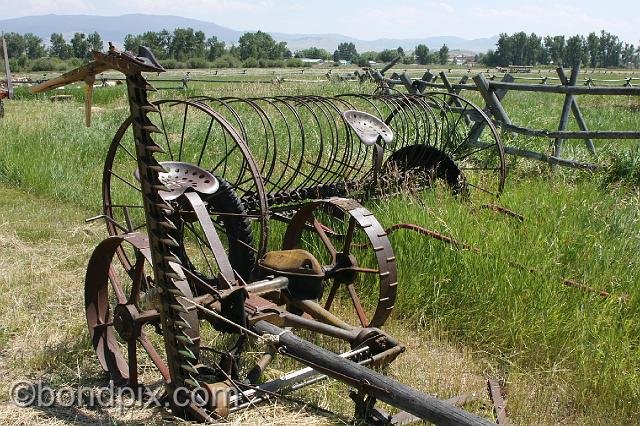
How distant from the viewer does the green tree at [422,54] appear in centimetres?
9288

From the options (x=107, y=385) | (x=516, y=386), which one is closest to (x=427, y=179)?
(x=516, y=386)

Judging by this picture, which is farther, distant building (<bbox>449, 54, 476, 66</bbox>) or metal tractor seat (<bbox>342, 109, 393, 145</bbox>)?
distant building (<bbox>449, 54, 476, 66</bbox>)

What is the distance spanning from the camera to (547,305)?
3926 millimetres

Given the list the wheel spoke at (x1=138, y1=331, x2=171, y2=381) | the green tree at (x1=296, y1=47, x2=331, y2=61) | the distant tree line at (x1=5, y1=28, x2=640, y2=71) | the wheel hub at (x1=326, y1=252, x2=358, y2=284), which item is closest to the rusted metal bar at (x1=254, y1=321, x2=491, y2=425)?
the wheel spoke at (x1=138, y1=331, x2=171, y2=381)

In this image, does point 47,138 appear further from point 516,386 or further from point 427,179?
point 516,386

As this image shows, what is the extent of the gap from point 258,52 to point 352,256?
74.4 metres

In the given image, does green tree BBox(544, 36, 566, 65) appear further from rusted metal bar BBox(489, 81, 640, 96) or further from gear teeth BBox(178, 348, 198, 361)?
gear teeth BBox(178, 348, 198, 361)

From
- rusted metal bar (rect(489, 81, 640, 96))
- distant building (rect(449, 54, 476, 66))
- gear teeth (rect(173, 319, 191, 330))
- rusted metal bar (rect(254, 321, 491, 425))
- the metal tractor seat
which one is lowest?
rusted metal bar (rect(254, 321, 491, 425))

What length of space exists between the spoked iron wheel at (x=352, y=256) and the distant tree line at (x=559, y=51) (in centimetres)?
8471

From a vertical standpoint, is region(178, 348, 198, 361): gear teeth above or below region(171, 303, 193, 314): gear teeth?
below

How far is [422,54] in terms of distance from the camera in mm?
94062

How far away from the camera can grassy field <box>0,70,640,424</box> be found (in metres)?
3.47

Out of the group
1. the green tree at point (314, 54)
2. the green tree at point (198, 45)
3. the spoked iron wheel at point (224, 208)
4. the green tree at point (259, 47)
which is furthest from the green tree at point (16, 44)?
the spoked iron wheel at point (224, 208)

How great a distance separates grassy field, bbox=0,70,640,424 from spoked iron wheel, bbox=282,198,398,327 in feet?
0.86
